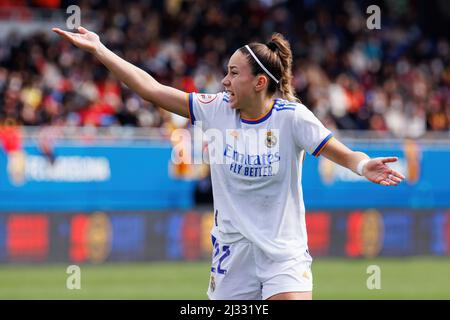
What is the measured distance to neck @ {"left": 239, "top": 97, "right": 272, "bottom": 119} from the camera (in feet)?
22.6

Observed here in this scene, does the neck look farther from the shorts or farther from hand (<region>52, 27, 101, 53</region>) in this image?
hand (<region>52, 27, 101, 53</region>)

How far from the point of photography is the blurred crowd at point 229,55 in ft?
62.5

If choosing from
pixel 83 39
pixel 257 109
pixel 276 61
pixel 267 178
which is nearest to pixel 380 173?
pixel 267 178

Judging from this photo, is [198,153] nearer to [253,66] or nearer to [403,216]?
[403,216]

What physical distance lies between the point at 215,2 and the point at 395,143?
23.6ft

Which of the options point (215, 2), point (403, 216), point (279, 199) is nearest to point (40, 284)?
point (403, 216)

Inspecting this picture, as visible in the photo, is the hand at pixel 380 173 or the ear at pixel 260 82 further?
the ear at pixel 260 82

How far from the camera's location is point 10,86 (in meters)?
18.5

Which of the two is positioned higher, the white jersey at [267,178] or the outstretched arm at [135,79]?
the outstretched arm at [135,79]

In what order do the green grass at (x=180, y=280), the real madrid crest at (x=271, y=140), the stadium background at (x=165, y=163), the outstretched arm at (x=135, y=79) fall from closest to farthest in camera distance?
the real madrid crest at (x=271, y=140) → the outstretched arm at (x=135, y=79) → the green grass at (x=180, y=280) → the stadium background at (x=165, y=163)

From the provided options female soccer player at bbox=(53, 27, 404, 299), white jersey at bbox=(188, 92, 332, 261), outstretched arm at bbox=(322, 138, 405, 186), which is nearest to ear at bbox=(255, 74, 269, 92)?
female soccer player at bbox=(53, 27, 404, 299)

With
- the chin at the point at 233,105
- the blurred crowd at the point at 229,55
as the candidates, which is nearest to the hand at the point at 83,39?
the chin at the point at 233,105

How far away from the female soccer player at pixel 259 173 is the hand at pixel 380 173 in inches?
7.7

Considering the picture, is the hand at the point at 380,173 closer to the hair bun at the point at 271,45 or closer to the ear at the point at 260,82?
the ear at the point at 260,82
